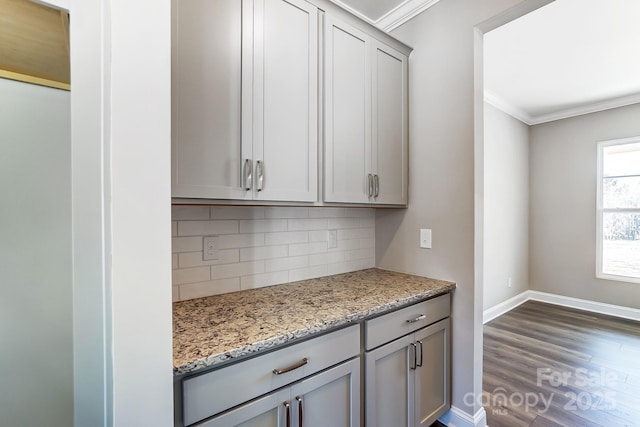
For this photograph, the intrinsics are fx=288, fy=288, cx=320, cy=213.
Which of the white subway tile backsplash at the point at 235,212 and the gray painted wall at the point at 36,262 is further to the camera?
the white subway tile backsplash at the point at 235,212

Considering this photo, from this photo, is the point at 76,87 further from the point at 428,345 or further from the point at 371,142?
the point at 428,345

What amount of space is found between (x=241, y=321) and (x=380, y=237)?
1.31 m

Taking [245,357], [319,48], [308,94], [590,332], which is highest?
[319,48]

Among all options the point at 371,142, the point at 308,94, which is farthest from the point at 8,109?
the point at 371,142

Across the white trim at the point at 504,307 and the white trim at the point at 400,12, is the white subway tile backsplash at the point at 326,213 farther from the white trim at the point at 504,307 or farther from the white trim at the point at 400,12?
the white trim at the point at 504,307

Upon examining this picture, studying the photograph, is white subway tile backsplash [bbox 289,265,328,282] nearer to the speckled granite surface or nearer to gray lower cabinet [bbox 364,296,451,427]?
the speckled granite surface

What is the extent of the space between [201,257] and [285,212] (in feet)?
1.75

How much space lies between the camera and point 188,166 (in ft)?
3.70

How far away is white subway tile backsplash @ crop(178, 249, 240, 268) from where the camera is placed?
1.38 metres

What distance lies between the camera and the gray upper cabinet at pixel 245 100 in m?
1.12

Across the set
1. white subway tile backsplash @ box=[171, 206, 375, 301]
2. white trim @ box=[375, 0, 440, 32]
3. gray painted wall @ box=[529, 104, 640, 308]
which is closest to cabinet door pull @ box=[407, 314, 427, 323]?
white subway tile backsplash @ box=[171, 206, 375, 301]

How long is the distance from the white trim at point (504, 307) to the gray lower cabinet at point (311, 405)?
2.97 metres

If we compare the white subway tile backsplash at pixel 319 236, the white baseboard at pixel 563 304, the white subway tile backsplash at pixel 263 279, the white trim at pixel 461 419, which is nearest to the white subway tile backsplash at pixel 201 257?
the white subway tile backsplash at pixel 263 279

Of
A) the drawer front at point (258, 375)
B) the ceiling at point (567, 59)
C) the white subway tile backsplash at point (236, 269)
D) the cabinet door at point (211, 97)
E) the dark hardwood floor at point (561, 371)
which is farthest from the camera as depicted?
the ceiling at point (567, 59)
